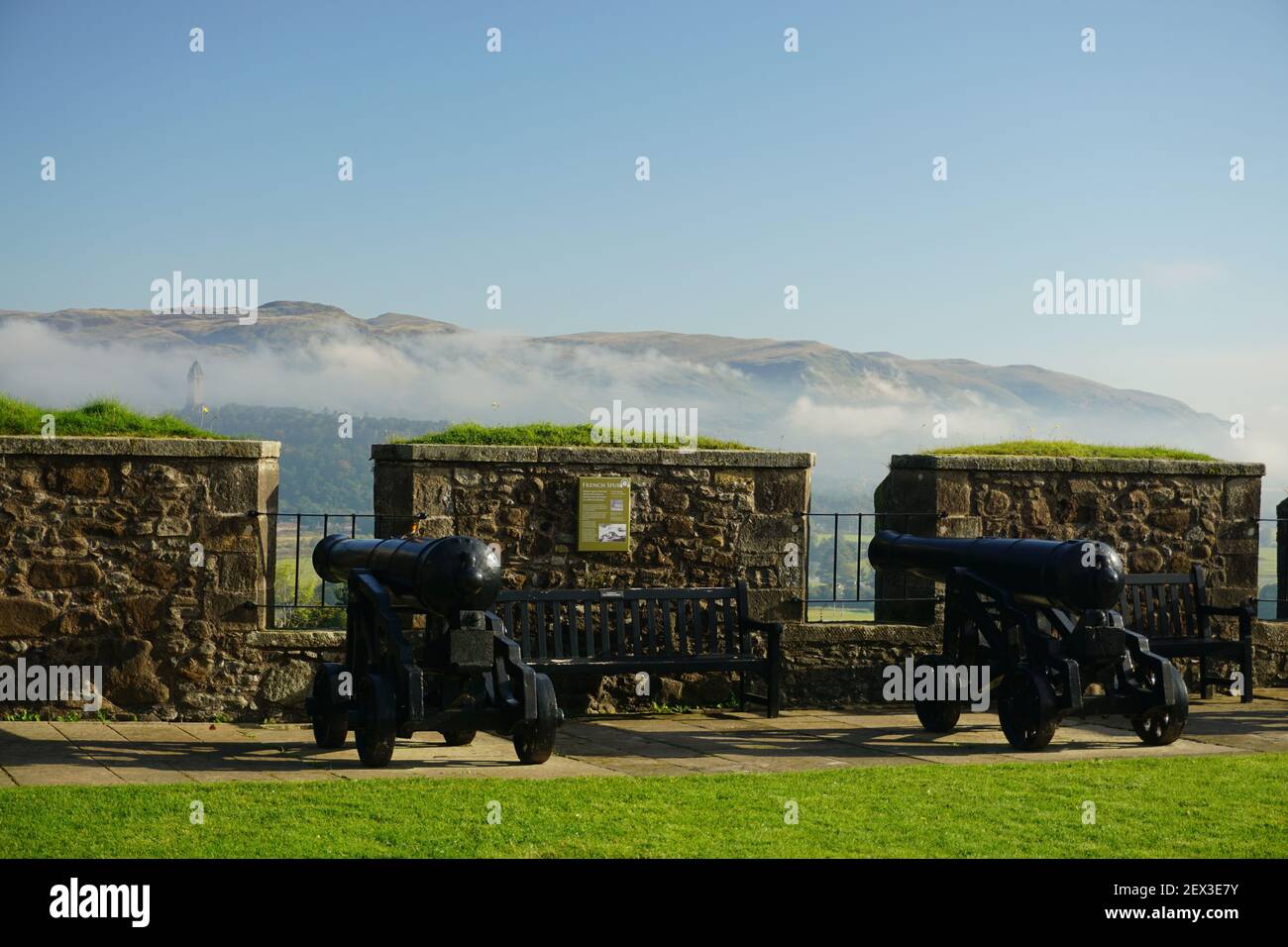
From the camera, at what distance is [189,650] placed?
9.52 m

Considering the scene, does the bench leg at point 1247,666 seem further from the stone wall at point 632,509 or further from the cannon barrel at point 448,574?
the cannon barrel at point 448,574

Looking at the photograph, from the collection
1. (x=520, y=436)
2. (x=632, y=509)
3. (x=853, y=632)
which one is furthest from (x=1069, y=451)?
(x=520, y=436)

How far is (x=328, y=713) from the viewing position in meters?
8.44

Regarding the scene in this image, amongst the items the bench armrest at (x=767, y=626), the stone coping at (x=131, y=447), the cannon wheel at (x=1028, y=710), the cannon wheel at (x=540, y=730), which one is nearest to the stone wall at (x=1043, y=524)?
the bench armrest at (x=767, y=626)

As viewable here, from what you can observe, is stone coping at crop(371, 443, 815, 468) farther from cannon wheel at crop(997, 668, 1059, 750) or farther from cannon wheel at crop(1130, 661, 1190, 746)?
cannon wheel at crop(1130, 661, 1190, 746)

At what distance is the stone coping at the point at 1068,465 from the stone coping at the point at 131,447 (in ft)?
15.8

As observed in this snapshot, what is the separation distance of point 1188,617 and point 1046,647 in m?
3.18

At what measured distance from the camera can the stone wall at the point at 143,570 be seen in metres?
9.35

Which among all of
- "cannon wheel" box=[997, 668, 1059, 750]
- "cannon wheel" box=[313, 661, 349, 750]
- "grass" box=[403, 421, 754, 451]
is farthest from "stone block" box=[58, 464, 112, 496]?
"cannon wheel" box=[997, 668, 1059, 750]

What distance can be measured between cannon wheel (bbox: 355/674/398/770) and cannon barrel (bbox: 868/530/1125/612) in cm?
394

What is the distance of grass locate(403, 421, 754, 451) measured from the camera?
10.3m

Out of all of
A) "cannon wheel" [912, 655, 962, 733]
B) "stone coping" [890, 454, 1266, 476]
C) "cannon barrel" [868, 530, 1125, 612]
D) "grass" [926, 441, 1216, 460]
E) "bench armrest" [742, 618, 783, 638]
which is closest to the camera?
"cannon barrel" [868, 530, 1125, 612]
